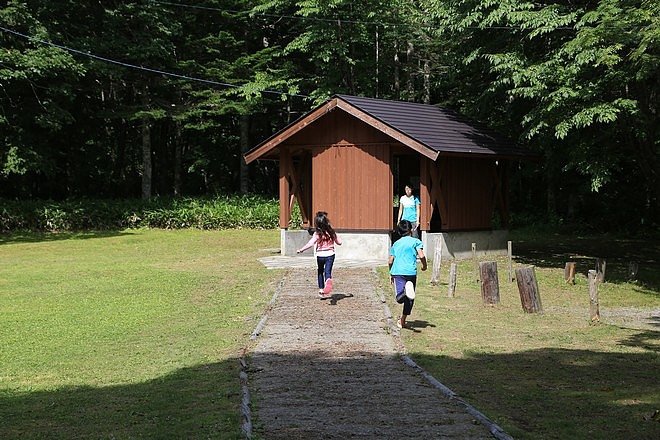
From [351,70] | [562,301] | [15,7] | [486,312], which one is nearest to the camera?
[486,312]

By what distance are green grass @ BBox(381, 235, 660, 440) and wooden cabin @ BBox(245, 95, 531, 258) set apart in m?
2.89

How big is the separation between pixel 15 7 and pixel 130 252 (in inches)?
447

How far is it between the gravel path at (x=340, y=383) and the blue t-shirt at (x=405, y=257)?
3.04 feet

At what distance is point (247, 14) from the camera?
3619 cm

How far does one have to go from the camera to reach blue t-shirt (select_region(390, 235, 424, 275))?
10.7 metres

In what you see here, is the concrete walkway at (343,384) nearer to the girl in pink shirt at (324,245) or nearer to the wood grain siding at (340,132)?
the girl in pink shirt at (324,245)

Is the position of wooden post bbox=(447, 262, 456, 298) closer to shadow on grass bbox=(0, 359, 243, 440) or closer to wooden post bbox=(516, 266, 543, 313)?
wooden post bbox=(516, 266, 543, 313)

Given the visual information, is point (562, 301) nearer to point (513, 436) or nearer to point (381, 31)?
point (513, 436)

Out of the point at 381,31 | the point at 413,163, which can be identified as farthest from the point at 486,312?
the point at 381,31

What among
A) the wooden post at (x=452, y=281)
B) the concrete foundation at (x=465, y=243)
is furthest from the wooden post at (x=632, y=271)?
the wooden post at (x=452, y=281)

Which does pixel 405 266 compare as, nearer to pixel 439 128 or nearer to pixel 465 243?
pixel 465 243

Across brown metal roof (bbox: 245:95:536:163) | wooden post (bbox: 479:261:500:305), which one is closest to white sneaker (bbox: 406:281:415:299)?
wooden post (bbox: 479:261:500:305)

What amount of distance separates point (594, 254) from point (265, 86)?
17.1 m

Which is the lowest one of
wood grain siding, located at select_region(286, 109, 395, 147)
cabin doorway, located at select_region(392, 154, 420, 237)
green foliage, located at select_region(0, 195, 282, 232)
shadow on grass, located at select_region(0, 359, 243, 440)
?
shadow on grass, located at select_region(0, 359, 243, 440)
